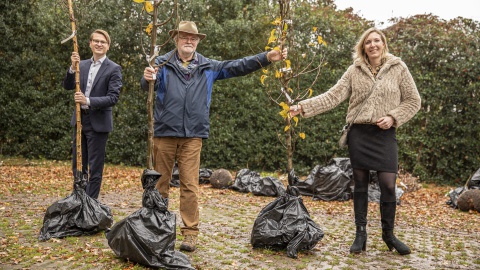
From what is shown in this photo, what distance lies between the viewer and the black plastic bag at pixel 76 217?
4.50 meters

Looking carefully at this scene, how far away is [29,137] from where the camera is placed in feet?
41.2

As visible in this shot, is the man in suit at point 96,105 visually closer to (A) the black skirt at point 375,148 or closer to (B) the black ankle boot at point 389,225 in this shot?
(A) the black skirt at point 375,148

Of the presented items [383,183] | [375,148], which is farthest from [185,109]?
[383,183]

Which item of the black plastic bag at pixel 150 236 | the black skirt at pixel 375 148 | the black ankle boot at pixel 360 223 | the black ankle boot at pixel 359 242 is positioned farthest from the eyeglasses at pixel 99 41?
the black ankle boot at pixel 359 242

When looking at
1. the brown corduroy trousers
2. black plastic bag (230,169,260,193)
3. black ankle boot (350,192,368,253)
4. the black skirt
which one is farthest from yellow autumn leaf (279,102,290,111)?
black plastic bag (230,169,260,193)

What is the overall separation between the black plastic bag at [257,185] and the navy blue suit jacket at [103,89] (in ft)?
13.4

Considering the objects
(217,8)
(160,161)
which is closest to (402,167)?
(217,8)

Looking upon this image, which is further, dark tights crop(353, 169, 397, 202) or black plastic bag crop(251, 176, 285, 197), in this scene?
black plastic bag crop(251, 176, 285, 197)

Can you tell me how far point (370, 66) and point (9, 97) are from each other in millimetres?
11002

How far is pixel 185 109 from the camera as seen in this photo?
4.21 m

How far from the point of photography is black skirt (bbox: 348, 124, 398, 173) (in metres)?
4.32

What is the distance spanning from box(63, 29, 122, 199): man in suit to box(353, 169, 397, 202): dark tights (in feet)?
9.09

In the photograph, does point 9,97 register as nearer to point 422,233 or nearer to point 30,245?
point 30,245

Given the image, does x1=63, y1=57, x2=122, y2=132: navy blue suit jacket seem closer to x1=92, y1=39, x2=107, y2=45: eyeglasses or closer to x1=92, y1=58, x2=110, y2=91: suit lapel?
x1=92, y1=58, x2=110, y2=91: suit lapel
